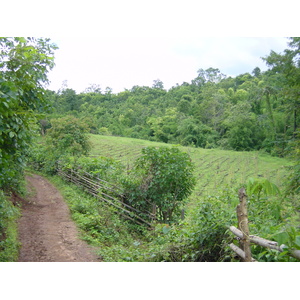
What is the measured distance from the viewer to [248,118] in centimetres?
1018

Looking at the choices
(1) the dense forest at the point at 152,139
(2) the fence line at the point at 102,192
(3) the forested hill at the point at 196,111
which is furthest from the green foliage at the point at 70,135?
(2) the fence line at the point at 102,192

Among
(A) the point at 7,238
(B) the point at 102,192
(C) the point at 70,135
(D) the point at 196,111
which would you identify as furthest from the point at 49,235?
(D) the point at 196,111

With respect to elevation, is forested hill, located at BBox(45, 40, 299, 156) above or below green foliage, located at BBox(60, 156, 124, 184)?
above

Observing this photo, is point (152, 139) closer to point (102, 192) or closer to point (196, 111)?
point (196, 111)

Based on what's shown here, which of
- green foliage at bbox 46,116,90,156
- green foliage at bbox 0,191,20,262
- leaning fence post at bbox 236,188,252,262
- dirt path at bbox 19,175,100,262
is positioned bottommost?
dirt path at bbox 19,175,100,262

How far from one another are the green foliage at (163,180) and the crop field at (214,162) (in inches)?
111

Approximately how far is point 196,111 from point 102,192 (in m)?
8.28

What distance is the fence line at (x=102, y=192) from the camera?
4.96 meters

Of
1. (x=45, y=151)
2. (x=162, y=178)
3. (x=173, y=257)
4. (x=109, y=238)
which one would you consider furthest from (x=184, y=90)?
(x=173, y=257)

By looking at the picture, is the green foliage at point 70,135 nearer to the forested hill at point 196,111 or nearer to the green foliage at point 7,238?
the forested hill at point 196,111

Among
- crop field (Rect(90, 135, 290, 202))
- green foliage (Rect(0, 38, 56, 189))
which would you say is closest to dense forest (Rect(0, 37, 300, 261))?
green foliage (Rect(0, 38, 56, 189))

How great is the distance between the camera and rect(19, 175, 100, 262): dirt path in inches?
109

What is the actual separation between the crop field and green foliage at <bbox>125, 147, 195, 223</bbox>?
2.83 metres

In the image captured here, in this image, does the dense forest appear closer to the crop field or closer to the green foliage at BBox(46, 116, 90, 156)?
the green foliage at BBox(46, 116, 90, 156)
